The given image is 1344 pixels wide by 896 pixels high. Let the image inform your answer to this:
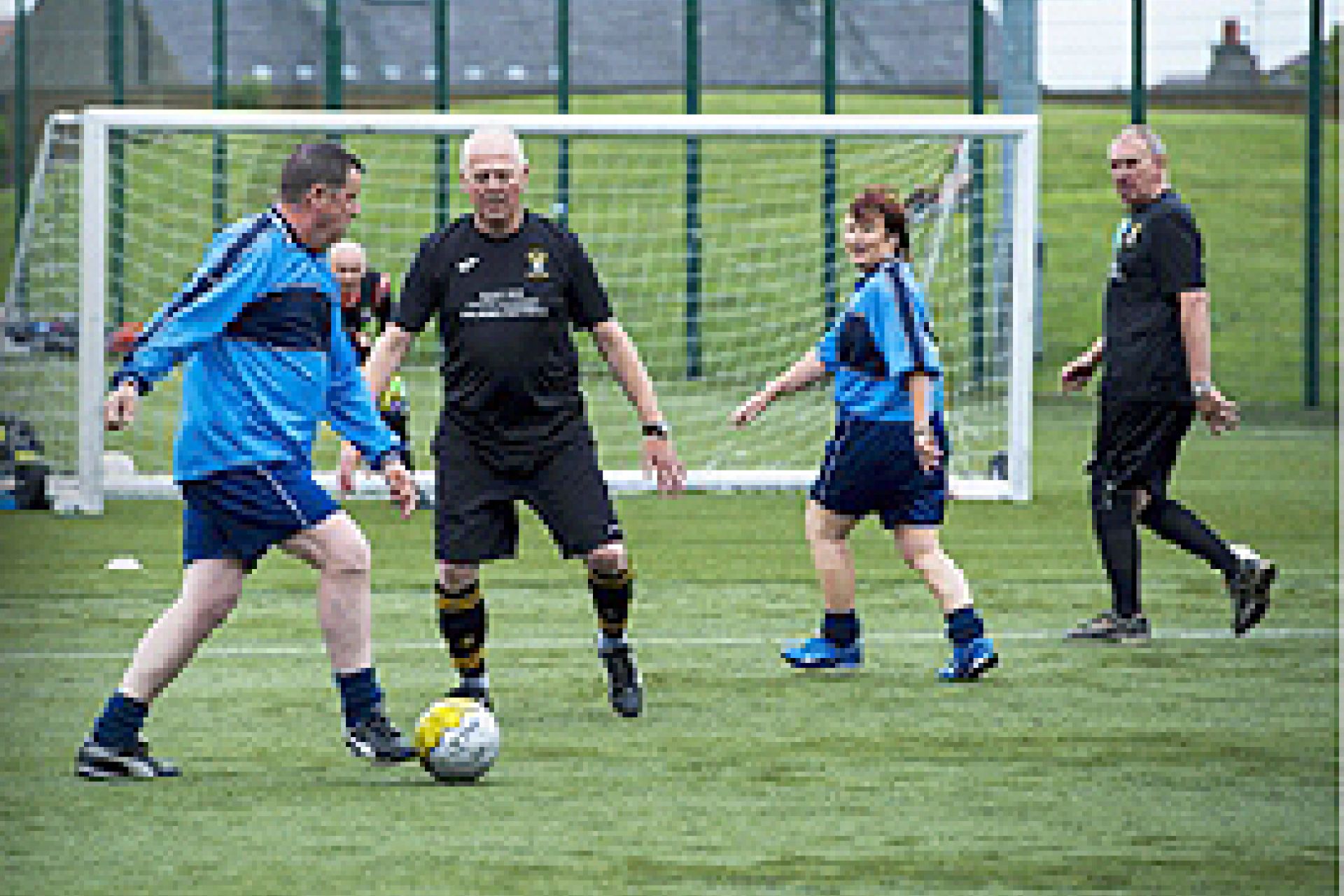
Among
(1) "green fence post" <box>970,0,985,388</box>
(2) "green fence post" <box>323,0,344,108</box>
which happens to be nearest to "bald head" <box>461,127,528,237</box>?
(1) "green fence post" <box>970,0,985,388</box>

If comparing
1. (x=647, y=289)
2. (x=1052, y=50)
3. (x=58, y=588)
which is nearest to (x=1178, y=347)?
(x=58, y=588)

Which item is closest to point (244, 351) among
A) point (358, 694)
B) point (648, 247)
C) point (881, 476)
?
point (358, 694)

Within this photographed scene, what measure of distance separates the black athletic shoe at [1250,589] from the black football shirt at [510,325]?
9.72ft

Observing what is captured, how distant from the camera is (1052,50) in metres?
25.4

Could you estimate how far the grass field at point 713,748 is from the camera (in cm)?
614

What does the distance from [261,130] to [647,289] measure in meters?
6.09

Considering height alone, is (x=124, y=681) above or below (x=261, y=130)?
below

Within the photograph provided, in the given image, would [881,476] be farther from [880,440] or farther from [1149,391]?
[1149,391]

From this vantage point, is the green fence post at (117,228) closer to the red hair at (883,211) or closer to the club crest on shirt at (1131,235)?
the club crest on shirt at (1131,235)

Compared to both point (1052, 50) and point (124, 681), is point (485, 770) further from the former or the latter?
point (1052, 50)

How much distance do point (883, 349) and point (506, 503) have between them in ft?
5.04

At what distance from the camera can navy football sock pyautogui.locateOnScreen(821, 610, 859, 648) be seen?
9.48m

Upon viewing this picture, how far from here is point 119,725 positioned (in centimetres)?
727

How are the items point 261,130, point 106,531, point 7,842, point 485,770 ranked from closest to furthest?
1. point 7,842
2. point 485,770
3. point 106,531
4. point 261,130
